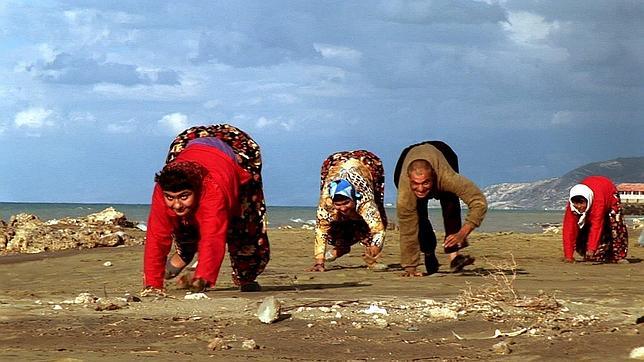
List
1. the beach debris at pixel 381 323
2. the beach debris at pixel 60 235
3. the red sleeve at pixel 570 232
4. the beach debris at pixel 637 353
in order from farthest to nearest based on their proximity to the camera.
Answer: the beach debris at pixel 60 235 → the red sleeve at pixel 570 232 → the beach debris at pixel 381 323 → the beach debris at pixel 637 353

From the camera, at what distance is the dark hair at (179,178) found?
→ 6.02 metres

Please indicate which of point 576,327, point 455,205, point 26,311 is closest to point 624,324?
point 576,327

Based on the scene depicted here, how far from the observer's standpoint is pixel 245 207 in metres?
7.13

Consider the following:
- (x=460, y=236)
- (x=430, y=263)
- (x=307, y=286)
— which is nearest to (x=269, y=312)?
(x=307, y=286)

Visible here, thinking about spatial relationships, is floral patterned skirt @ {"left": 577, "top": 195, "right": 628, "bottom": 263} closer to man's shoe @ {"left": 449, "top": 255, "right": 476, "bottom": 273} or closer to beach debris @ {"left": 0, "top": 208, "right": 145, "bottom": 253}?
man's shoe @ {"left": 449, "top": 255, "right": 476, "bottom": 273}

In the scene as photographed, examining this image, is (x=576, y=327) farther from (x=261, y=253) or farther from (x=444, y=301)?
(x=261, y=253)

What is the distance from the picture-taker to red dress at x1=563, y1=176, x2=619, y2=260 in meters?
12.0

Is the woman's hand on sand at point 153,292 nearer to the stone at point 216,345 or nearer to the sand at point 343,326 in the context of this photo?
the sand at point 343,326

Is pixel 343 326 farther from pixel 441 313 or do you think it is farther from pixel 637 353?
pixel 637 353

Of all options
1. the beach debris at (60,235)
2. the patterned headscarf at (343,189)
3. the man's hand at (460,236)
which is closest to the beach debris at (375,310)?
the man's hand at (460,236)

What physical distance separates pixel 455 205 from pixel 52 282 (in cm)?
390

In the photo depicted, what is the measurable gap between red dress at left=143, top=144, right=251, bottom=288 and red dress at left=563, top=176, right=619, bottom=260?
6520mm

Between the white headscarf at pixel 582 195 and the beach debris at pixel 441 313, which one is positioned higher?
the white headscarf at pixel 582 195

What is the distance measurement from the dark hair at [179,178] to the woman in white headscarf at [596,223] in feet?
23.0
